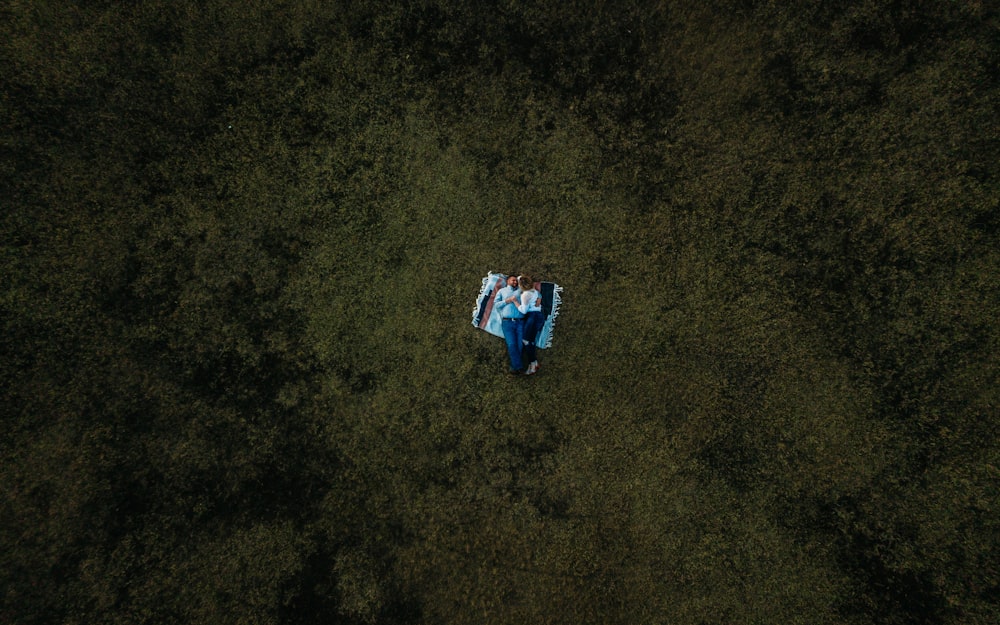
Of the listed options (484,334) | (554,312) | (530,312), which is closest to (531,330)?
(530,312)

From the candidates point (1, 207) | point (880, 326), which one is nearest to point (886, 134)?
point (880, 326)

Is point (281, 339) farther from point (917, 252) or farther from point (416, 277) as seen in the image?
point (917, 252)

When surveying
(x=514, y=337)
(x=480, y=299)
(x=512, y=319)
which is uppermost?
(x=480, y=299)

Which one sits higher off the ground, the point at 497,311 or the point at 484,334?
the point at 497,311

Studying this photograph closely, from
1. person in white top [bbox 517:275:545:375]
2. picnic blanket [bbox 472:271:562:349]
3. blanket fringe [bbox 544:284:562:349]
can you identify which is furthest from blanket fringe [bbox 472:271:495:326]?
blanket fringe [bbox 544:284:562:349]

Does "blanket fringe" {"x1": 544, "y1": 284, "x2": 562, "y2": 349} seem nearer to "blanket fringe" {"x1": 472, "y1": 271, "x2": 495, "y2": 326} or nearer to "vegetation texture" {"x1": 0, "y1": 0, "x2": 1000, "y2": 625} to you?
"vegetation texture" {"x1": 0, "y1": 0, "x2": 1000, "y2": 625}

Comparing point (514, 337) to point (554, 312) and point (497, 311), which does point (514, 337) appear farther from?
point (554, 312)

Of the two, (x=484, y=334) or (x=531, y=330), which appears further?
(x=484, y=334)
